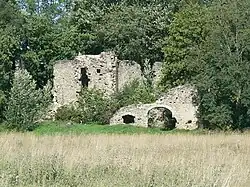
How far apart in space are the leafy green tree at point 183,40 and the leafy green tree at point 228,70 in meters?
3.29

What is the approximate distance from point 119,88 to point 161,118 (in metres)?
4.97

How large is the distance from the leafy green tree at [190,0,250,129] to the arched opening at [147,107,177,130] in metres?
4.23

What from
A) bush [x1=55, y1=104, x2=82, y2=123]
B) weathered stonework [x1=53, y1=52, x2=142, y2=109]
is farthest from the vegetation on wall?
bush [x1=55, y1=104, x2=82, y2=123]

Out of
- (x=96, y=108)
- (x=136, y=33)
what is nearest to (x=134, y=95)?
(x=96, y=108)

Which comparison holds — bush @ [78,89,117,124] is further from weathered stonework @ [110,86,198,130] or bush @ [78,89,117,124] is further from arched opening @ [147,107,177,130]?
arched opening @ [147,107,177,130]

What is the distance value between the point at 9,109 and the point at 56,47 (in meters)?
12.9

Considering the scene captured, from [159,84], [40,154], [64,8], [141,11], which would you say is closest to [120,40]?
[141,11]

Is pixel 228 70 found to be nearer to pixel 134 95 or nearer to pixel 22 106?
pixel 134 95

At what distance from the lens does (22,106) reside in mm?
30641

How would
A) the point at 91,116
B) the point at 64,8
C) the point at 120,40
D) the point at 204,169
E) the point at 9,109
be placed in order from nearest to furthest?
the point at 204,169 < the point at 9,109 < the point at 91,116 < the point at 120,40 < the point at 64,8

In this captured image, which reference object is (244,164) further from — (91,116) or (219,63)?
(91,116)

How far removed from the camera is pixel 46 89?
3800 cm

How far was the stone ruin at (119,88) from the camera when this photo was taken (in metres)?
33.6

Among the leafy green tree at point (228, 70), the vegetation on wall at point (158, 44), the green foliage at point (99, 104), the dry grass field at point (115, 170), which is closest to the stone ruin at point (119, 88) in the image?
the green foliage at point (99, 104)
